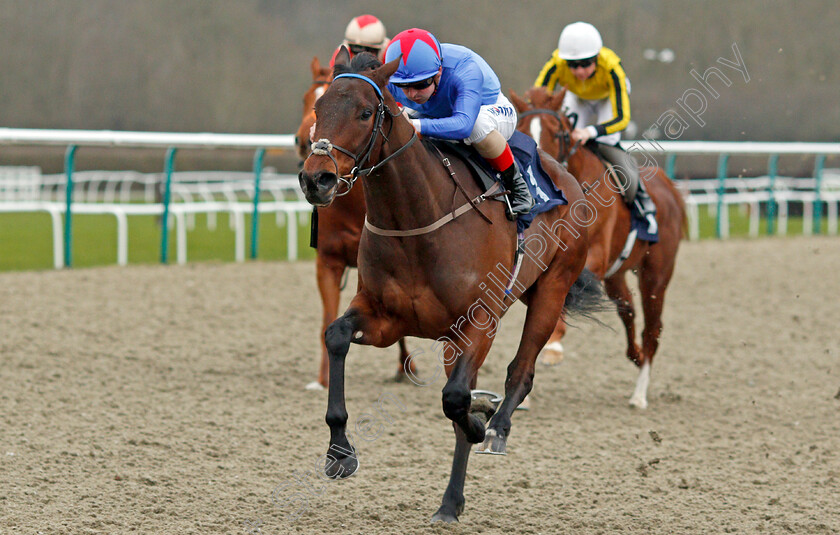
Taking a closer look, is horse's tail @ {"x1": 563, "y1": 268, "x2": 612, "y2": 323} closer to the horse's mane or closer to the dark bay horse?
the dark bay horse

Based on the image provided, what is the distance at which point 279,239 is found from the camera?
1641 centimetres

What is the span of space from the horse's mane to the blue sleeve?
0.97ft

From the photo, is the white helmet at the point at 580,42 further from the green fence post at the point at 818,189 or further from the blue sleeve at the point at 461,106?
the green fence post at the point at 818,189

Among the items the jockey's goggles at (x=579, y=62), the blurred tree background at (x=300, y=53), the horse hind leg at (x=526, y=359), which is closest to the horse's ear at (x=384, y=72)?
the horse hind leg at (x=526, y=359)

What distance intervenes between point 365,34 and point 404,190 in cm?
241

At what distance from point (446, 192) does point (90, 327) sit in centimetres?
462

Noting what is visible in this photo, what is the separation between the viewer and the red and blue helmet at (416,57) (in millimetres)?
3535

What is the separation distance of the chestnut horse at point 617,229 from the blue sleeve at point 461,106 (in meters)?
1.89

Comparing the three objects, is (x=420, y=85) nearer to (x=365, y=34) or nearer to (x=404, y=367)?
(x=365, y=34)

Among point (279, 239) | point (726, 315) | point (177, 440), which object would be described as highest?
point (177, 440)

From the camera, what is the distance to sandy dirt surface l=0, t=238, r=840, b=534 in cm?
387

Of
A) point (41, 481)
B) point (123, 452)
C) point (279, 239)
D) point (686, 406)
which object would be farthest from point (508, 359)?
point (279, 239)

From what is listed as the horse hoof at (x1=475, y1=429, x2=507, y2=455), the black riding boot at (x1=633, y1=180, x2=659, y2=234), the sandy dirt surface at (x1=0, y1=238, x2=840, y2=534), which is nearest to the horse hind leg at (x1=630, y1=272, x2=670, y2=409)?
the sandy dirt surface at (x1=0, y1=238, x2=840, y2=534)

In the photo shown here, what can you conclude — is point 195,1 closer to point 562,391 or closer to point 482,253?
point 562,391
